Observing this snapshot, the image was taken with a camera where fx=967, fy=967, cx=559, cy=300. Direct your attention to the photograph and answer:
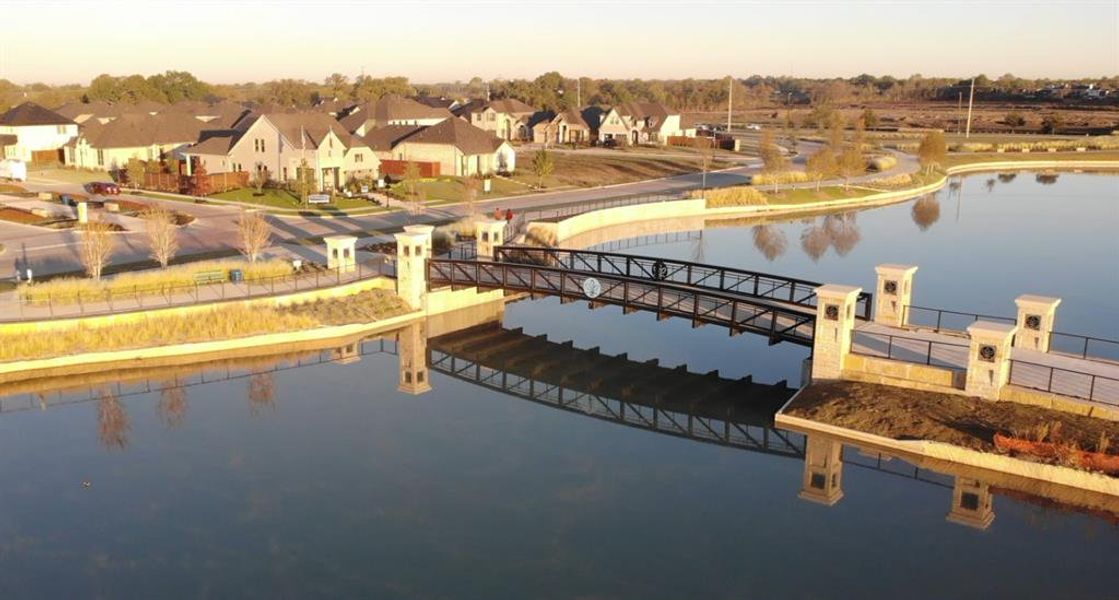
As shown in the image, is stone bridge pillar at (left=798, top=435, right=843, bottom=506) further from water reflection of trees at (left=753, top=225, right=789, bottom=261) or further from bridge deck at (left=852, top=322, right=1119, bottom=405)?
water reflection of trees at (left=753, top=225, right=789, bottom=261)

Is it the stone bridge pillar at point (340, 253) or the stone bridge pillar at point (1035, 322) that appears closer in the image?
the stone bridge pillar at point (1035, 322)

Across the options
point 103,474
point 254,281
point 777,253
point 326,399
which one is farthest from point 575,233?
point 103,474

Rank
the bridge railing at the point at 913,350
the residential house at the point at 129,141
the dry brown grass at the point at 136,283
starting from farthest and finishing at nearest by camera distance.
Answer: the residential house at the point at 129,141, the dry brown grass at the point at 136,283, the bridge railing at the point at 913,350

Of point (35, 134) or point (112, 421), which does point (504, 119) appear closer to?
point (35, 134)

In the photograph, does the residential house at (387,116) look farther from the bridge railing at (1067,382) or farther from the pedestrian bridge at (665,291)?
the bridge railing at (1067,382)

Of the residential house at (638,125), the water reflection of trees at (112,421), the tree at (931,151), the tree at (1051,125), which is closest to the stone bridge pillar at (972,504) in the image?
the water reflection of trees at (112,421)

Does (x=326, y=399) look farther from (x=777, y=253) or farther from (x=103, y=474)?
(x=777, y=253)
